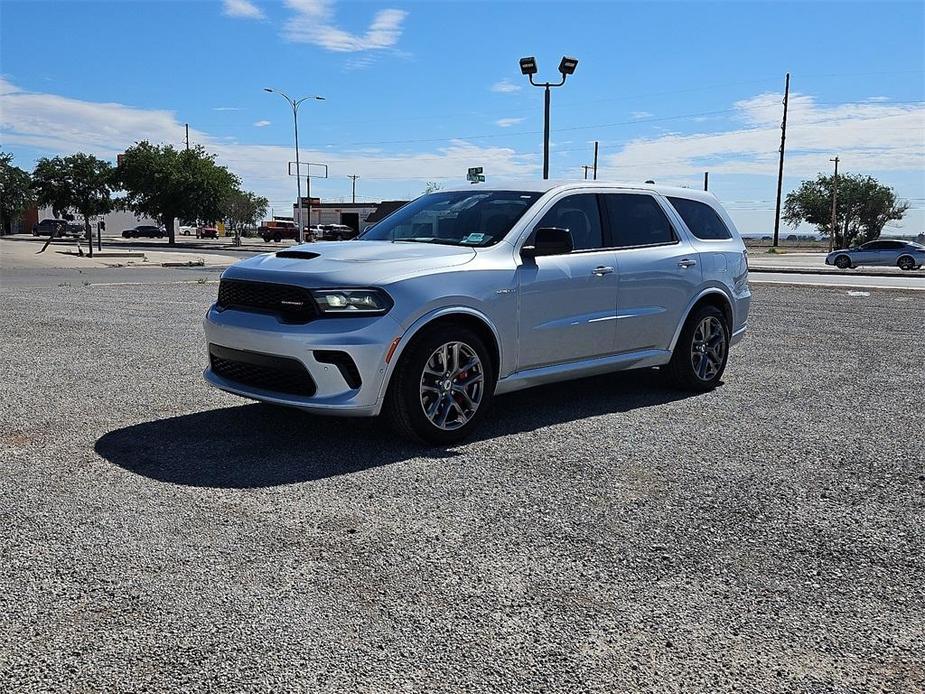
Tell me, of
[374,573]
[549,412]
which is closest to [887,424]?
[549,412]

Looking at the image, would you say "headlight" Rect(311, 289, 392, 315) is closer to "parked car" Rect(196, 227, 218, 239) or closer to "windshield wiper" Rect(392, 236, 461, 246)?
"windshield wiper" Rect(392, 236, 461, 246)

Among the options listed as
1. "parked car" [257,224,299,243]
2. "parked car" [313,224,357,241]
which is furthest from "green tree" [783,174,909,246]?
"parked car" [313,224,357,241]

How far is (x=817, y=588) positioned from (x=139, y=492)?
→ 10.8 feet

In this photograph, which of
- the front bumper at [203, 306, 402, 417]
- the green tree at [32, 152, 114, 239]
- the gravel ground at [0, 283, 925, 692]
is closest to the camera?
the gravel ground at [0, 283, 925, 692]

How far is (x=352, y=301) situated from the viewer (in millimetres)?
5387

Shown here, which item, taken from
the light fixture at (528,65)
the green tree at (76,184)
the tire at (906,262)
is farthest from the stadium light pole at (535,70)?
the green tree at (76,184)

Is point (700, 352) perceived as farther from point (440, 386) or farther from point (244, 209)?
point (244, 209)

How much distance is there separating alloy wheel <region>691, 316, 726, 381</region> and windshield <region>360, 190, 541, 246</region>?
84.2 inches

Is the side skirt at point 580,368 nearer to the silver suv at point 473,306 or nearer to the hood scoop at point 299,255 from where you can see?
the silver suv at point 473,306

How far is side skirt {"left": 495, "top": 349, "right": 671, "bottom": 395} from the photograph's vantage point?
622cm

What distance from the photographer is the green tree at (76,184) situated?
58531 mm

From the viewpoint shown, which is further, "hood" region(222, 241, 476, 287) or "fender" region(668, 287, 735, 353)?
"fender" region(668, 287, 735, 353)

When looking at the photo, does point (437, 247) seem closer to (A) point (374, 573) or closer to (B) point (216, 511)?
(B) point (216, 511)

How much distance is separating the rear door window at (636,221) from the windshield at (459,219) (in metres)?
0.81
